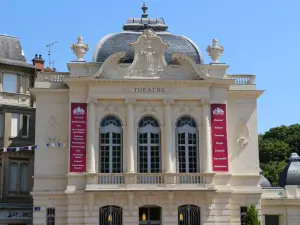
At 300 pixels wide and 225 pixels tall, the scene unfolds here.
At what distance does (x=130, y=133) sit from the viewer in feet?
113

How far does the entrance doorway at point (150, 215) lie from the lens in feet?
113

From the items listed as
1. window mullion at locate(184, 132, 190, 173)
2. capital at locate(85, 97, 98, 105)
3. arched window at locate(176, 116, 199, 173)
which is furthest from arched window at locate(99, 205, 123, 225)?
capital at locate(85, 97, 98, 105)

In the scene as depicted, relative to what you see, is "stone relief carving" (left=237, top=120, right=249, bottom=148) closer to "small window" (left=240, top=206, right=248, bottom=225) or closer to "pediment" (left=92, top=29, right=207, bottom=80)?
"small window" (left=240, top=206, right=248, bottom=225)

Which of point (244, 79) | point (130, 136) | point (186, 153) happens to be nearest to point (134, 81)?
point (130, 136)

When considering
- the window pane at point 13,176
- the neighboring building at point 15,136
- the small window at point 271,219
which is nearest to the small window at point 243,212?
the small window at point 271,219

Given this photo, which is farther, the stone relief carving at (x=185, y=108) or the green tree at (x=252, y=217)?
the stone relief carving at (x=185, y=108)

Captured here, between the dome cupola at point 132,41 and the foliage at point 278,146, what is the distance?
28194mm

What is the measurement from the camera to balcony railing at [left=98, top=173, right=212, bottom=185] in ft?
111

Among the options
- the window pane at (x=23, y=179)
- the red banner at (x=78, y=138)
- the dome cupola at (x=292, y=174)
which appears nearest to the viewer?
the red banner at (x=78, y=138)

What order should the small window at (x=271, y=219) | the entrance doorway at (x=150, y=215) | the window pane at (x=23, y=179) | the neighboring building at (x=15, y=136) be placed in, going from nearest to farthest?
1. the entrance doorway at (x=150, y=215)
2. the small window at (x=271, y=219)
3. the neighboring building at (x=15, y=136)
4. the window pane at (x=23, y=179)

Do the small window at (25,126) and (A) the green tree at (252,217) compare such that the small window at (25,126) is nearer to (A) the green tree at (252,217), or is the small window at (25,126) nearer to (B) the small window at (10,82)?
(B) the small window at (10,82)

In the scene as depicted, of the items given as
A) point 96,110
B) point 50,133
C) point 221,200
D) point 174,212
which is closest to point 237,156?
point 221,200

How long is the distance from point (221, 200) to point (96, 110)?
929 cm

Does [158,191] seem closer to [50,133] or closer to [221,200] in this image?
[221,200]
